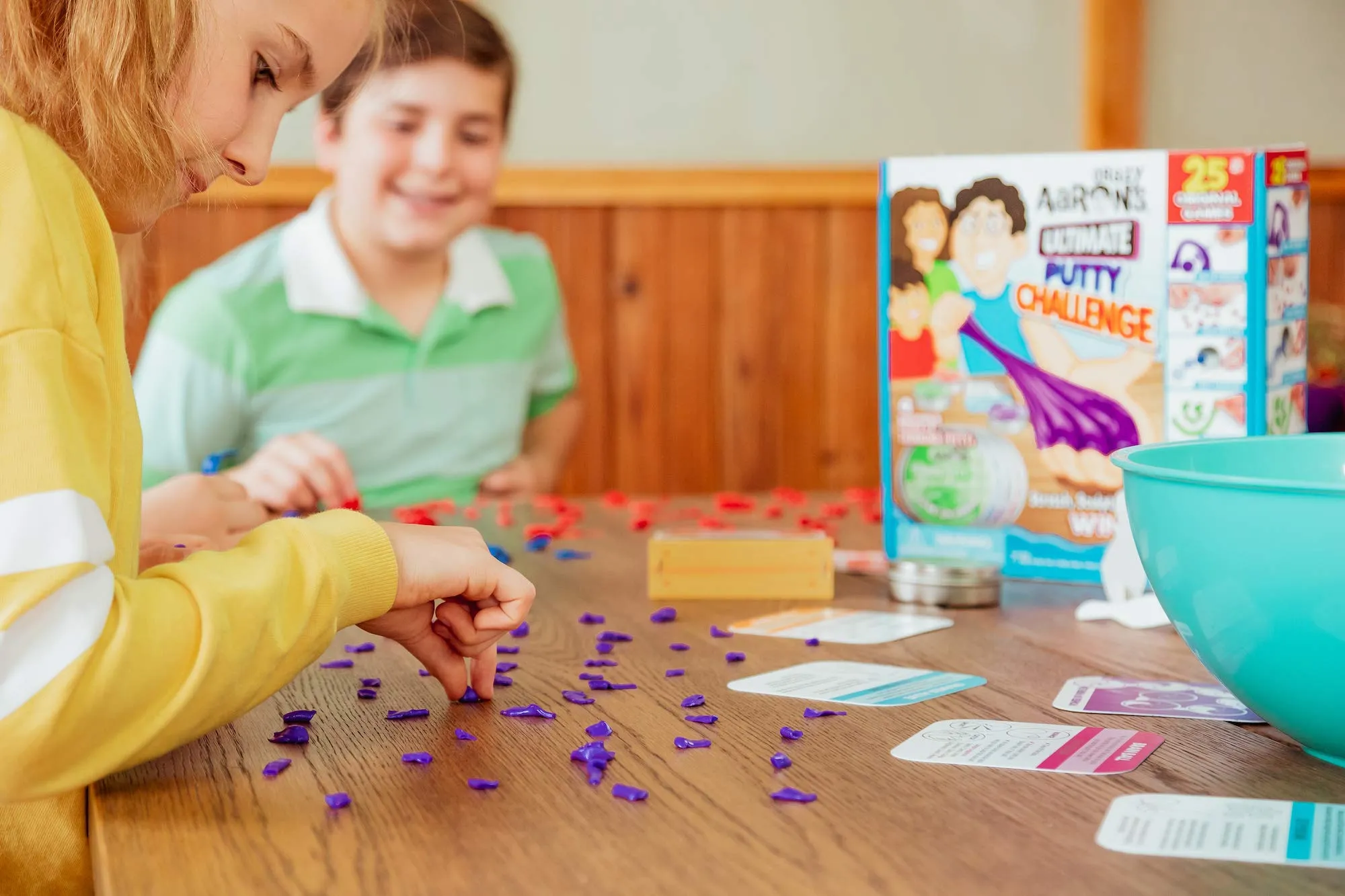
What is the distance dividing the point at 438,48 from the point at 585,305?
110 centimetres

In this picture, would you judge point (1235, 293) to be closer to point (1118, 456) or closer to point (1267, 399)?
point (1267, 399)

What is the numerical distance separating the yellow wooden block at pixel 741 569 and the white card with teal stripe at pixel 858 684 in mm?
206

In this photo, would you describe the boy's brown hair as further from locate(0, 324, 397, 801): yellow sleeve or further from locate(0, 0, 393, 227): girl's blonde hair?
locate(0, 324, 397, 801): yellow sleeve

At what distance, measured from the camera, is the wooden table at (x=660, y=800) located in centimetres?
48

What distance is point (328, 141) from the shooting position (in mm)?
1956

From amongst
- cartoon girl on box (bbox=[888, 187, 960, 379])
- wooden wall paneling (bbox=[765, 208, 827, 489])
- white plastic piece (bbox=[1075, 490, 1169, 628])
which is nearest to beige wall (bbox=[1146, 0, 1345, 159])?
wooden wall paneling (bbox=[765, 208, 827, 489])

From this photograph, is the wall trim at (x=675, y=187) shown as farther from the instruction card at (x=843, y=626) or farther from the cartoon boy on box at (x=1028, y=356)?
the instruction card at (x=843, y=626)

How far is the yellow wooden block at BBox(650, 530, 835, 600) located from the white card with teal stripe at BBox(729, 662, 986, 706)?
206 mm

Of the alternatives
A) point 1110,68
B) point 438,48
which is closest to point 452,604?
point 438,48

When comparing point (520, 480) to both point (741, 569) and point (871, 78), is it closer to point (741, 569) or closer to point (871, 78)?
point (741, 569)

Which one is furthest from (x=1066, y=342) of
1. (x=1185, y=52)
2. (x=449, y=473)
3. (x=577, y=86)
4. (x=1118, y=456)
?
(x=1185, y=52)

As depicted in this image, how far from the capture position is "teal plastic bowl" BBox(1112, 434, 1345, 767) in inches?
21.7

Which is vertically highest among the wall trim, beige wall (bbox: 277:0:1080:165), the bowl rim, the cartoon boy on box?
beige wall (bbox: 277:0:1080:165)

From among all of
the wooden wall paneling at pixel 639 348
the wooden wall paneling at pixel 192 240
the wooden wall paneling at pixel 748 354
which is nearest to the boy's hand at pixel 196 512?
the wooden wall paneling at pixel 192 240
